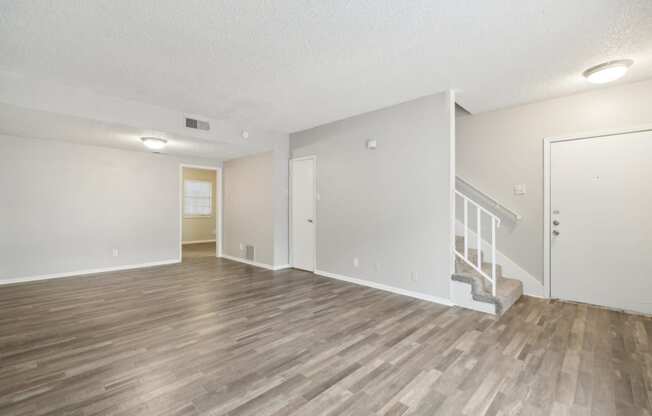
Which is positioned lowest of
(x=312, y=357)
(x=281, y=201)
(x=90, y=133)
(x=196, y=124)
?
(x=312, y=357)

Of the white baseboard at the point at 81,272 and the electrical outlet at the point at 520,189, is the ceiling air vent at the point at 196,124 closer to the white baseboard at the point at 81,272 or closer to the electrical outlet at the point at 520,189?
the white baseboard at the point at 81,272

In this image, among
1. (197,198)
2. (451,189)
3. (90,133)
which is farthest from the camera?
(197,198)

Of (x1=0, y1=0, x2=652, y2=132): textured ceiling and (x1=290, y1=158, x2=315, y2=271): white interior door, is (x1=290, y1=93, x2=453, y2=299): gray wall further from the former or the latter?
(x1=0, y1=0, x2=652, y2=132): textured ceiling

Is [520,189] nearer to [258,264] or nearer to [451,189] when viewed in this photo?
[451,189]

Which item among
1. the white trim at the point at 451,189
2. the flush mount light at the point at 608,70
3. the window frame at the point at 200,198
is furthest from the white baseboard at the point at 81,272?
the flush mount light at the point at 608,70

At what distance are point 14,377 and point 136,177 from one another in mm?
4602

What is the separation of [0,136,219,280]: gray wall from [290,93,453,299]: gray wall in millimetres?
3545

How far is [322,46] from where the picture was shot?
8.74ft

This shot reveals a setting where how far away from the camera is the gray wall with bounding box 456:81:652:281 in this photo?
352 cm

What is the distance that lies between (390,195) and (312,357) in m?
2.59

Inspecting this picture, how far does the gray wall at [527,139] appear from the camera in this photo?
352 cm

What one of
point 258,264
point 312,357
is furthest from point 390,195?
point 258,264

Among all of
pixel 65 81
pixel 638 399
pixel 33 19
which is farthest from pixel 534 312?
pixel 65 81

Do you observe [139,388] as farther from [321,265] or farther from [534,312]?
[534,312]
